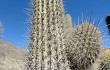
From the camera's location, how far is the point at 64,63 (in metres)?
4.84

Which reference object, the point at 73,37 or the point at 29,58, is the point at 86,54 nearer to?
the point at 73,37

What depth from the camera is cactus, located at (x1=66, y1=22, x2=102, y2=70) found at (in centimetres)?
489

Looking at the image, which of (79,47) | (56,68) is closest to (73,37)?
(79,47)

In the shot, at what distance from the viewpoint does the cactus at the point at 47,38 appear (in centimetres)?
470

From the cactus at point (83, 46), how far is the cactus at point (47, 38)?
175 millimetres

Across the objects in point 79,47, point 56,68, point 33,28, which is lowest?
point 56,68

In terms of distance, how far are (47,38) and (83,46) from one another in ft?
1.97

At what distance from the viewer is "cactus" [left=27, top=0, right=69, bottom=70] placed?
470 centimetres

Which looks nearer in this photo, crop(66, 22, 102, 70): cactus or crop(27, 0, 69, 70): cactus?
crop(27, 0, 69, 70): cactus

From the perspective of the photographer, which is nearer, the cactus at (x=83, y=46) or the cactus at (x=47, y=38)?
the cactus at (x=47, y=38)

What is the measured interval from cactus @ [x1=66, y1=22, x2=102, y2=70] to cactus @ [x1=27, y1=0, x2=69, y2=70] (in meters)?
0.17

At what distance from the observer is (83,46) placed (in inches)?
193

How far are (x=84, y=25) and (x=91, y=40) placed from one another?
332 mm

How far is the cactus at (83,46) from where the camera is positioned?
16.0 feet
